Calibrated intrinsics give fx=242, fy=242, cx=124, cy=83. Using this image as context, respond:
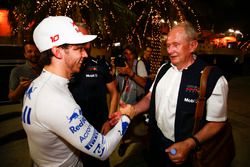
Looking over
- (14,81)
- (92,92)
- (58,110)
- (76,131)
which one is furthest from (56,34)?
(14,81)

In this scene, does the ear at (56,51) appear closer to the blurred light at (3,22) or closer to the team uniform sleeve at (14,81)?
the team uniform sleeve at (14,81)

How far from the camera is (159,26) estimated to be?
925 cm

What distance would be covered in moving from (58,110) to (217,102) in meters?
1.53

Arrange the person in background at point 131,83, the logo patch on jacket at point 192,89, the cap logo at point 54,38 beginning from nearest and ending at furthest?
the cap logo at point 54,38, the logo patch on jacket at point 192,89, the person in background at point 131,83

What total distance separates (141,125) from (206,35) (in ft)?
80.5

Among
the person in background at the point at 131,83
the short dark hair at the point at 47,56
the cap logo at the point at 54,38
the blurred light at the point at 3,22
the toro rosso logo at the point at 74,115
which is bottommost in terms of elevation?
the person in background at the point at 131,83

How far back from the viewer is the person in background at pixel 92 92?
303cm

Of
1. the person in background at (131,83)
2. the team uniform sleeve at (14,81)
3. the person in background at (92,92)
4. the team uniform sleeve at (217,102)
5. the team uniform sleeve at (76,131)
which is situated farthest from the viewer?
the person in background at (131,83)

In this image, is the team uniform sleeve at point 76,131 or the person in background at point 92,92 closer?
the team uniform sleeve at point 76,131

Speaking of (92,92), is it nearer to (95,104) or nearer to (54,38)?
(95,104)

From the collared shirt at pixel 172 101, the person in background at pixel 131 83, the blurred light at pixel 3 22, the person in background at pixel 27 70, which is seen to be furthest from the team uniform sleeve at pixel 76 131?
the blurred light at pixel 3 22

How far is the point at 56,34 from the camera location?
185cm

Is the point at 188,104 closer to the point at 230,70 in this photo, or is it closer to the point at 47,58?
the point at 47,58

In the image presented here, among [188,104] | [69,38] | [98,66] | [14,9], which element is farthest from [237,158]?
[14,9]
